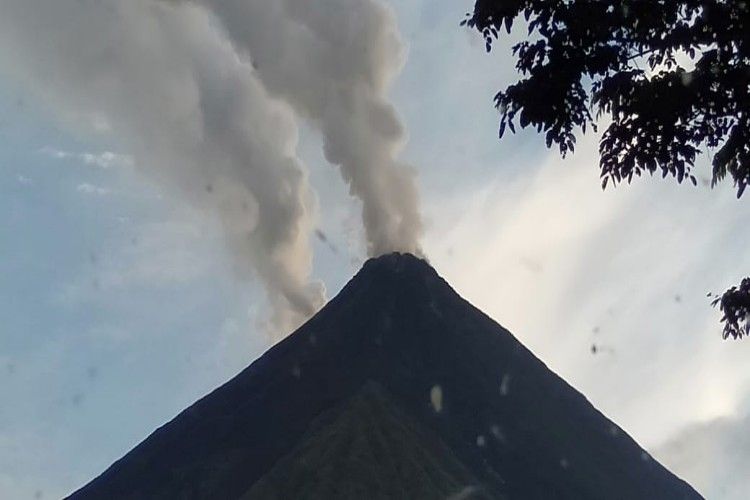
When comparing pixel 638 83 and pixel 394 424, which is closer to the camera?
pixel 638 83

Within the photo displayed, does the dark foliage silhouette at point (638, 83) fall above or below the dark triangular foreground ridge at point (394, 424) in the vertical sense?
below

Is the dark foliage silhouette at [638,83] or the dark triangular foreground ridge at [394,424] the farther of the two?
the dark triangular foreground ridge at [394,424]

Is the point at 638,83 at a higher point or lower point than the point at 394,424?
lower

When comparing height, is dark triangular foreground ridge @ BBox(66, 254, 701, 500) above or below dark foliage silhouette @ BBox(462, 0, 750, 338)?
above

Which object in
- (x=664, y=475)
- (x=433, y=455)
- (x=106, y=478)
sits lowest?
(x=664, y=475)

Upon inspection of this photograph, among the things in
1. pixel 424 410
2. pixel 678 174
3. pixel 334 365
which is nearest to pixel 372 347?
pixel 334 365

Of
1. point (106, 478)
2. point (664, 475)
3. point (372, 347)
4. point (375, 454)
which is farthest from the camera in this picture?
point (372, 347)

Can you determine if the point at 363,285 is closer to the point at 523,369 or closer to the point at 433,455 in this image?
the point at 523,369

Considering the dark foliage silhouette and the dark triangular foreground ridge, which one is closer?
the dark foliage silhouette
